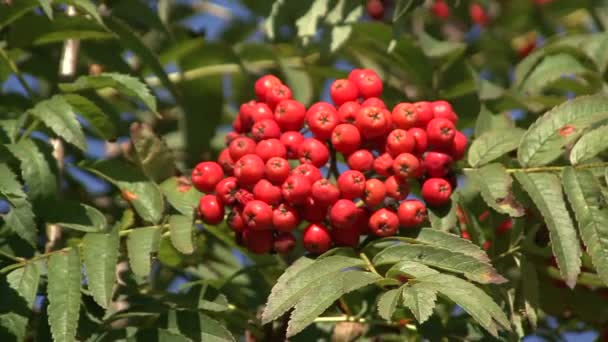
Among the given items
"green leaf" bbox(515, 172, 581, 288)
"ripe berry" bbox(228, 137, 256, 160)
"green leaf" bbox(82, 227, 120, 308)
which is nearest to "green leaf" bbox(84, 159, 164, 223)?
"green leaf" bbox(82, 227, 120, 308)

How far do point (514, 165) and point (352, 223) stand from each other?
1.75ft

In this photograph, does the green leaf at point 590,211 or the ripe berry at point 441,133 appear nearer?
the green leaf at point 590,211

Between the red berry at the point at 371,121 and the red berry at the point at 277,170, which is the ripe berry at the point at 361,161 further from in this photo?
the red berry at the point at 277,170

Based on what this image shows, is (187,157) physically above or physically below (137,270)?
below

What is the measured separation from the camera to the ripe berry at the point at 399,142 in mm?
2893

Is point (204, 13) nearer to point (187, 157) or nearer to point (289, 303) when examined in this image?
point (187, 157)

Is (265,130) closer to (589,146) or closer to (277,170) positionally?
(277,170)

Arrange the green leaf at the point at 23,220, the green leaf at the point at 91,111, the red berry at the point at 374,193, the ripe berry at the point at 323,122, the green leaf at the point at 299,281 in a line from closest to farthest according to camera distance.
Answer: the green leaf at the point at 299,281, the green leaf at the point at 23,220, the red berry at the point at 374,193, the ripe berry at the point at 323,122, the green leaf at the point at 91,111

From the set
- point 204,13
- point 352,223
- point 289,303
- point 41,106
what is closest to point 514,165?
point 352,223

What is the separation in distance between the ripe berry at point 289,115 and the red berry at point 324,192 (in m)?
0.27

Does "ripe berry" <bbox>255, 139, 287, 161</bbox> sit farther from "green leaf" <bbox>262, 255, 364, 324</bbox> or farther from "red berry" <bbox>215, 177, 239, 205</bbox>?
"green leaf" <bbox>262, 255, 364, 324</bbox>

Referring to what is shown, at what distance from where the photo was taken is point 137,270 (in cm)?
266

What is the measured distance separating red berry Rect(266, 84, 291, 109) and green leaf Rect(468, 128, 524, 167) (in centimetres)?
59

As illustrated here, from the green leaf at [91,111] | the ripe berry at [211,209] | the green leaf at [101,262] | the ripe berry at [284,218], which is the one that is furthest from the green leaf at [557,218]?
the green leaf at [91,111]
